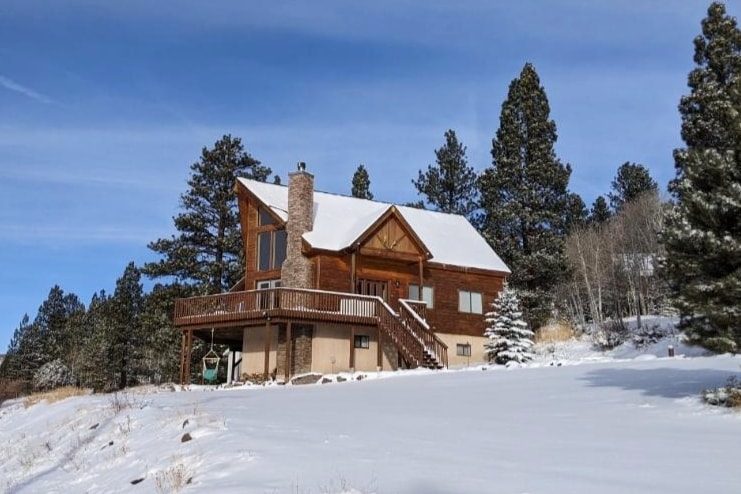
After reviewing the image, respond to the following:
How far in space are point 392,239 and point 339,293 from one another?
4613mm

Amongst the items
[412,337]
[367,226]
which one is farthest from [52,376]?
[412,337]

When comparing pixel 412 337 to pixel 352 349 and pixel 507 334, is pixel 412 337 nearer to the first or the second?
pixel 352 349

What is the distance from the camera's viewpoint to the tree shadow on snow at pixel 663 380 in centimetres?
1520

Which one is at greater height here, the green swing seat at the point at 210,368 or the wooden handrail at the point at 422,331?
the wooden handrail at the point at 422,331

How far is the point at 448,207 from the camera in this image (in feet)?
173

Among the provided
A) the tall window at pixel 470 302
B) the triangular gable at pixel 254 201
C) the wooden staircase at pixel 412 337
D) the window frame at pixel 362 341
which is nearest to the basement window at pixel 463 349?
the tall window at pixel 470 302

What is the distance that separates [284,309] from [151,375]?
117 ft

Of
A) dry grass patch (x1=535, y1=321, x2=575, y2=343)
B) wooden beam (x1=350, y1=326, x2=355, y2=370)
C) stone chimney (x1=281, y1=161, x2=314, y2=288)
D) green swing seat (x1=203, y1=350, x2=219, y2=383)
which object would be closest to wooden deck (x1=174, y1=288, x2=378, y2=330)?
wooden beam (x1=350, y1=326, x2=355, y2=370)

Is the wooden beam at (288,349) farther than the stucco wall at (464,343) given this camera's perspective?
No

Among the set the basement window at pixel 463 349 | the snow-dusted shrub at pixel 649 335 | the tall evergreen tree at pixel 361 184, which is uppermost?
the tall evergreen tree at pixel 361 184

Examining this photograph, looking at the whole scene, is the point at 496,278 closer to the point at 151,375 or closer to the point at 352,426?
the point at 352,426

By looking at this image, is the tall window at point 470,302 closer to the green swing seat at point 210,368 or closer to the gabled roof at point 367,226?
the gabled roof at point 367,226

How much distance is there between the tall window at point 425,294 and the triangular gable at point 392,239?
159 cm

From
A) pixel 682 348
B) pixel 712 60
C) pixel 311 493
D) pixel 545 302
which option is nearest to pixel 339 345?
pixel 682 348
